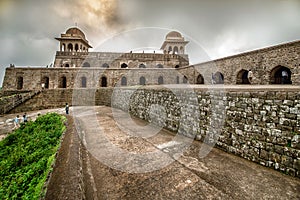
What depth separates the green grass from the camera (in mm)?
4086

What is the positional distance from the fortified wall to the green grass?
4307 mm

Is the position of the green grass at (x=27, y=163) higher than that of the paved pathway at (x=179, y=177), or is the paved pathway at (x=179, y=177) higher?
the paved pathway at (x=179, y=177)

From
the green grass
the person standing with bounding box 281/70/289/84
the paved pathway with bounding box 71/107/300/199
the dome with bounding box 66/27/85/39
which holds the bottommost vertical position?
the green grass

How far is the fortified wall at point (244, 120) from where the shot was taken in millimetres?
3264

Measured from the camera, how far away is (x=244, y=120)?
4062 millimetres

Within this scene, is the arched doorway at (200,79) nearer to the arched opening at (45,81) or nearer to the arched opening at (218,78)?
the arched opening at (218,78)

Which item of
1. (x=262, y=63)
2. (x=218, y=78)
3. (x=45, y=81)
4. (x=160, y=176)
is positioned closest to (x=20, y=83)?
(x=45, y=81)

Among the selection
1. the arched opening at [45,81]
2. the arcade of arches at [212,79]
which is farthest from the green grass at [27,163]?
the arched opening at [45,81]

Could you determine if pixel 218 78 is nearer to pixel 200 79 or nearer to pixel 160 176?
pixel 200 79

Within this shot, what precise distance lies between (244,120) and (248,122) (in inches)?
4.4

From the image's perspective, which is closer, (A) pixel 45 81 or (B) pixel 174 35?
(A) pixel 45 81

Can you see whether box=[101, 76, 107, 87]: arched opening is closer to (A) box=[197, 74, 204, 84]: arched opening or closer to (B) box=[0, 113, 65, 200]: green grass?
(B) box=[0, 113, 65, 200]: green grass

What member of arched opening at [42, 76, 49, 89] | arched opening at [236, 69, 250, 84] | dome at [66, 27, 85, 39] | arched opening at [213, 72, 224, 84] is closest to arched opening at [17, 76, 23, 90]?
arched opening at [42, 76, 49, 89]

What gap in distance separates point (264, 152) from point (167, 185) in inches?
91.5
